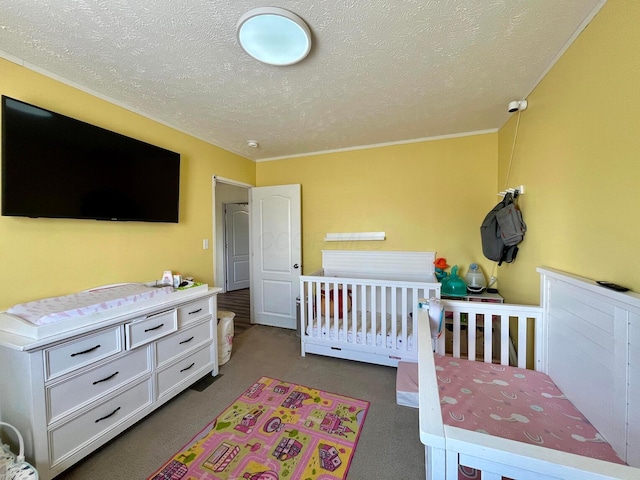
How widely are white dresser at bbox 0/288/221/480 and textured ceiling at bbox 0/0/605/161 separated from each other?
4.97 feet

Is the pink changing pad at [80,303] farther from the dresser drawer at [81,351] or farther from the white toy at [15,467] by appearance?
the white toy at [15,467]

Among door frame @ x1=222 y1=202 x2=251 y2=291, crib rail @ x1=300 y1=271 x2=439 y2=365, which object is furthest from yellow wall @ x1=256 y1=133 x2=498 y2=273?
door frame @ x1=222 y1=202 x2=251 y2=291

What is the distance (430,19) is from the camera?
3.86 ft

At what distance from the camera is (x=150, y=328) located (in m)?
1.66

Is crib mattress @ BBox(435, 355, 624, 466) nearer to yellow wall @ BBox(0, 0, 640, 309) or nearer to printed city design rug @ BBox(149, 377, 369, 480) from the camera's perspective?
yellow wall @ BBox(0, 0, 640, 309)

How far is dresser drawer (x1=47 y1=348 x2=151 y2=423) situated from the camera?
4.11 feet

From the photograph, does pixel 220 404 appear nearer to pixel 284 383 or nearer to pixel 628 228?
pixel 284 383

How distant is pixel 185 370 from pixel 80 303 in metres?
0.90

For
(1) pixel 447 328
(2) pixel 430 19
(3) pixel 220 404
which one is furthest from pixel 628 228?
(3) pixel 220 404

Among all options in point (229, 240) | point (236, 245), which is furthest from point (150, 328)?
point (236, 245)

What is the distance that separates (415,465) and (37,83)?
3224 mm

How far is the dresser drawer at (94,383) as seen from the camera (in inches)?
49.4

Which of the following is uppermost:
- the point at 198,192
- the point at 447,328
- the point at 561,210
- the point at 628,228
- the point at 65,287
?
the point at 198,192

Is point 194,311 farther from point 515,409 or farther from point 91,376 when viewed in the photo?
point 515,409
